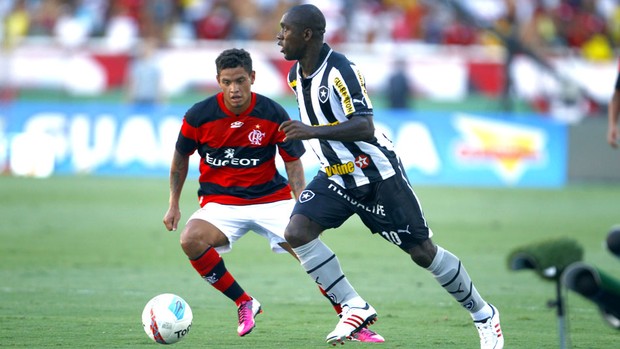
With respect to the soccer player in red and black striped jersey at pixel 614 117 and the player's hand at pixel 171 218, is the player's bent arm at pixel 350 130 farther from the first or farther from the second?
the soccer player in red and black striped jersey at pixel 614 117

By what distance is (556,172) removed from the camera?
22.0 m

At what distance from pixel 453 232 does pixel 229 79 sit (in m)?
7.56

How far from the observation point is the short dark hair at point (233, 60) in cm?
781

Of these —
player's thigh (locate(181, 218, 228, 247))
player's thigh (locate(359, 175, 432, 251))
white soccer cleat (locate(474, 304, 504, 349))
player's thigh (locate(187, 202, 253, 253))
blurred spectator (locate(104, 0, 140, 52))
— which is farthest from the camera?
blurred spectator (locate(104, 0, 140, 52))

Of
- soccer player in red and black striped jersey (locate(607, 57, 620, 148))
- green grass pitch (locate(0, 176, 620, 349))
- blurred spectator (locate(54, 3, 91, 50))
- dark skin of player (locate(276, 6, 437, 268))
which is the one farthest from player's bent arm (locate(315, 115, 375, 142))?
blurred spectator (locate(54, 3, 91, 50))

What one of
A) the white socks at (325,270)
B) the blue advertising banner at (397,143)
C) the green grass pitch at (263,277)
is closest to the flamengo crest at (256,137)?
the white socks at (325,270)

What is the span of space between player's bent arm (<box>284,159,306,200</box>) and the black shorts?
76 cm

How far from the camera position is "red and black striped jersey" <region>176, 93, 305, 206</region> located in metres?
8.02

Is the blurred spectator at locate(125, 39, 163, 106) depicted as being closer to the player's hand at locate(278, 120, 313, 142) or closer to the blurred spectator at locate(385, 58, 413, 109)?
the blurred spectator at locate(385, 58, 413, 109)

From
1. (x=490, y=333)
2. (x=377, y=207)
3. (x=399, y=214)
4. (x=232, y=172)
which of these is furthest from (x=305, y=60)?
(x=490, y=333)

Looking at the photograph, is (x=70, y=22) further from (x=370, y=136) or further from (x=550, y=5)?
(x=370, y=136)

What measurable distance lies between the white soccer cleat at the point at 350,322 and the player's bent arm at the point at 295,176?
3.91 ft

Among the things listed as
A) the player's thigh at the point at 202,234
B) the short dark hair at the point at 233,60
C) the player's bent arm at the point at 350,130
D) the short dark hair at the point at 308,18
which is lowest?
the player's thigh at the point at 202,234

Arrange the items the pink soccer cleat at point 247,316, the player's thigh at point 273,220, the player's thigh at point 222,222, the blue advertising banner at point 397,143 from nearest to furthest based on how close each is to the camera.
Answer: the pink soccer cleat at point 247,316 < the player's thigh at point 222,222 < the player's thigh at point 273,220 < the blue advertising banner at point 397,143
